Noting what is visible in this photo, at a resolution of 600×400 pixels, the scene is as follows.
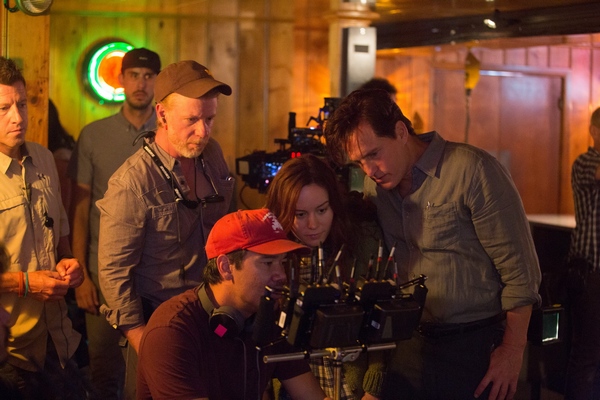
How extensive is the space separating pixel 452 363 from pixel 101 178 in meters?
2.08

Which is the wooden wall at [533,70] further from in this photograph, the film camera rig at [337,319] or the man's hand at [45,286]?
the film camera rig at [337,319]

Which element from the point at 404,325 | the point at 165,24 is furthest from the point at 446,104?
the point at 404,325

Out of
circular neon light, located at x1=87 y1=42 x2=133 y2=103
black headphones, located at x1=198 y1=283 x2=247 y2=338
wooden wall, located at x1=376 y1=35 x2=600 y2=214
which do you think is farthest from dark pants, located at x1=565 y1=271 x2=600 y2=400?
circular neon light, located at x1=87 y1=42 x2=133 y2=103

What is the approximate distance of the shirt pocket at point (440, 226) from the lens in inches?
96.2

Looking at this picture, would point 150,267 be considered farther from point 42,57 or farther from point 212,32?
point 212,32

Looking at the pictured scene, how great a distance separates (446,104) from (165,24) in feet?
9.38

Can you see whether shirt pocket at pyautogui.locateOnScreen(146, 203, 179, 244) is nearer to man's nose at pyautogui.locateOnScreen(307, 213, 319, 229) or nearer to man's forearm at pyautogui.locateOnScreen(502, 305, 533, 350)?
man's nose at pyautogui.locateOnScreen(307, 213, 319, 229)

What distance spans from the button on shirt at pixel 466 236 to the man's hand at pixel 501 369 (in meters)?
0.12

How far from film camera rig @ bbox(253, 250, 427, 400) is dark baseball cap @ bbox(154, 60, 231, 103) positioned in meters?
0.95

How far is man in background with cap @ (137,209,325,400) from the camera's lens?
2.06 m

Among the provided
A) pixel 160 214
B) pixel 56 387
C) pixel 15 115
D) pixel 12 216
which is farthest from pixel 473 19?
pixel 56 387

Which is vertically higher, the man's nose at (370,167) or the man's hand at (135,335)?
the man's nose at (370,167)

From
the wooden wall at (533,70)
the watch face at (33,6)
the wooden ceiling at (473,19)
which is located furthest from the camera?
the wooden wall at (533,70)

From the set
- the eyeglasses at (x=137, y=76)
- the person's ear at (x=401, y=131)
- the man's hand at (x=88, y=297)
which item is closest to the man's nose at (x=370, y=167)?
the person's ear at (x=401, y=131)
